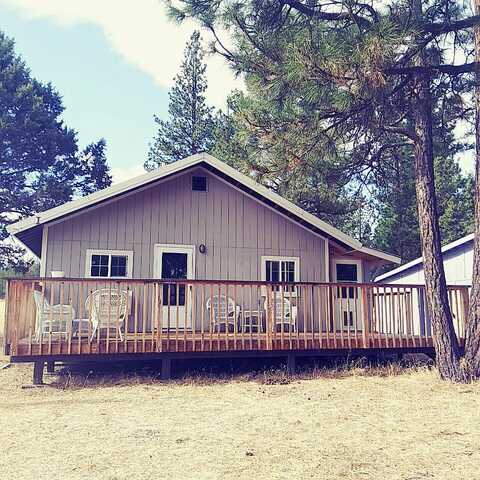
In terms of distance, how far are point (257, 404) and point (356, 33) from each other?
18.5ft

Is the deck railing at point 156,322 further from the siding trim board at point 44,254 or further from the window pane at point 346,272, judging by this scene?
the window pane at point 346,272

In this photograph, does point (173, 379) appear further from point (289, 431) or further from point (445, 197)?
point (445, 197)

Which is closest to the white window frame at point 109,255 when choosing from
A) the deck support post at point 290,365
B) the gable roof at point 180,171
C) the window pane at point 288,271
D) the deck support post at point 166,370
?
the gable roof at point 180,171

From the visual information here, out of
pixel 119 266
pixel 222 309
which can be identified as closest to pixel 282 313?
pixel 222 309

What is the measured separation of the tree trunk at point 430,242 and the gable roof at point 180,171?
7.98 ft

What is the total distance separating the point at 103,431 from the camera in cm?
500

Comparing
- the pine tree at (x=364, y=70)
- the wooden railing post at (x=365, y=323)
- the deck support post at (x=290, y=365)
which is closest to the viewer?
the pine tree at (x=364, y=70)

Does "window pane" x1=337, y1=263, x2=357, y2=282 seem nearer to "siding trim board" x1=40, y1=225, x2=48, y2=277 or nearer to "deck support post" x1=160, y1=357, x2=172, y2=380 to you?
"deck support post" x1=160, y1=357, x2=172, y2=380

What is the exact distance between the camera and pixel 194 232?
1021 cm

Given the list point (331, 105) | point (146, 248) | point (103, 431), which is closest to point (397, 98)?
point (331, 105)

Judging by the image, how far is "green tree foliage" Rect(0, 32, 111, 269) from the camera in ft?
67.7

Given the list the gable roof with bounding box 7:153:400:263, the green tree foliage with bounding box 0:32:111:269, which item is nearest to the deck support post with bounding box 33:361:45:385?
the gable roof with bounding box 7:153:400:263

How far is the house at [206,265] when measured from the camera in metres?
8.02

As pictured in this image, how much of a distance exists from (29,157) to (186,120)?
8.43 metres
